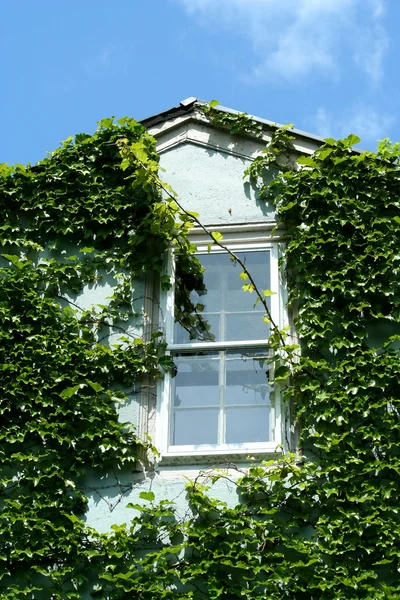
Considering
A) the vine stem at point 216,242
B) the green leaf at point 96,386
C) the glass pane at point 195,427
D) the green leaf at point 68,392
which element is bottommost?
the glass pane at point 195,427

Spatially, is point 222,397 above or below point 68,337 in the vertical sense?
below

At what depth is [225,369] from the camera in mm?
8883

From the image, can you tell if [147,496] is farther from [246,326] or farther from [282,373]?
[246,326]

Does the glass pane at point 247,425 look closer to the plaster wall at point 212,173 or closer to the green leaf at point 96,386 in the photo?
the green leaf at point 96,386

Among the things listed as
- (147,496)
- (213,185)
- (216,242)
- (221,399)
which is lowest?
(147,496)

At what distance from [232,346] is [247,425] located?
685mm

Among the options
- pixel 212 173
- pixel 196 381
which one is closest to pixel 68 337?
pixel 196 381

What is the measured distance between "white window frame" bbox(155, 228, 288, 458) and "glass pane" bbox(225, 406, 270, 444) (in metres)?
0.08

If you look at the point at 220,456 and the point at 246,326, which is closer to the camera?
the point at 220,456

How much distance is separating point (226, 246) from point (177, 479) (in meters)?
2.09

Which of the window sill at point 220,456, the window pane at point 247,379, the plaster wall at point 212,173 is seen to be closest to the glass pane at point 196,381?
the window pane at point 247,379

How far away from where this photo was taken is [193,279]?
9344 mm

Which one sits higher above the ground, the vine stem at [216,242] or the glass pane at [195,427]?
the vine stem at [216,242]

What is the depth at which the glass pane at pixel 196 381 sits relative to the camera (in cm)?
→ 878
